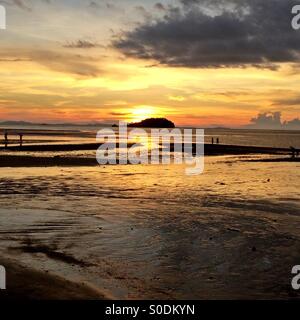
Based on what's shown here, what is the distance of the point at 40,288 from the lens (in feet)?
31.0

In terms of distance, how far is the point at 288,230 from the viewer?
632 inches

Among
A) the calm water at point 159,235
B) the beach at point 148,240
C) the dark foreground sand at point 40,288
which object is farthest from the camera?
the calm water at point 159,235

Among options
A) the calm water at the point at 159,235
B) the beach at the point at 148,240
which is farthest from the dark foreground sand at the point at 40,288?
the calm water at the point at 159,235

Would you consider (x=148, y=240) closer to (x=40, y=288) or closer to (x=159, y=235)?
(x=159, y=235)

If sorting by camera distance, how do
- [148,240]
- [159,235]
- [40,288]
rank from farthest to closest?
[159,235], [148,240], [40,288]

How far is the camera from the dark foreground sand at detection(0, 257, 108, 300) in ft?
29.5

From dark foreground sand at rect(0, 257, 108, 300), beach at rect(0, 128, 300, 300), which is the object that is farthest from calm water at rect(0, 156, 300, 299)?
dark foreground sand at rect(0, 257, 108, 300)

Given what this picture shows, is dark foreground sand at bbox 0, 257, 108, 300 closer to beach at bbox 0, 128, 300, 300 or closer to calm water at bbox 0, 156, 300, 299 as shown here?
beach at bbox 0, 128, 300, 300

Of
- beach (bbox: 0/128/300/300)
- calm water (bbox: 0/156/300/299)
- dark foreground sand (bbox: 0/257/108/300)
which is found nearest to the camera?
dark foreground sand (bbox: 0/257/108/300)

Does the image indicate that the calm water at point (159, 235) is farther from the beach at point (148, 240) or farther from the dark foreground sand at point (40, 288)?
the dark foreground sand at point (40, 288)

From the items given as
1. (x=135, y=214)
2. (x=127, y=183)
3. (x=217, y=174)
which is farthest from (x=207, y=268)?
(x=217, y=174)

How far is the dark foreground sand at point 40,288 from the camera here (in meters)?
9.00

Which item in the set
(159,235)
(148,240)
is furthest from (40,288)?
(159,235)
